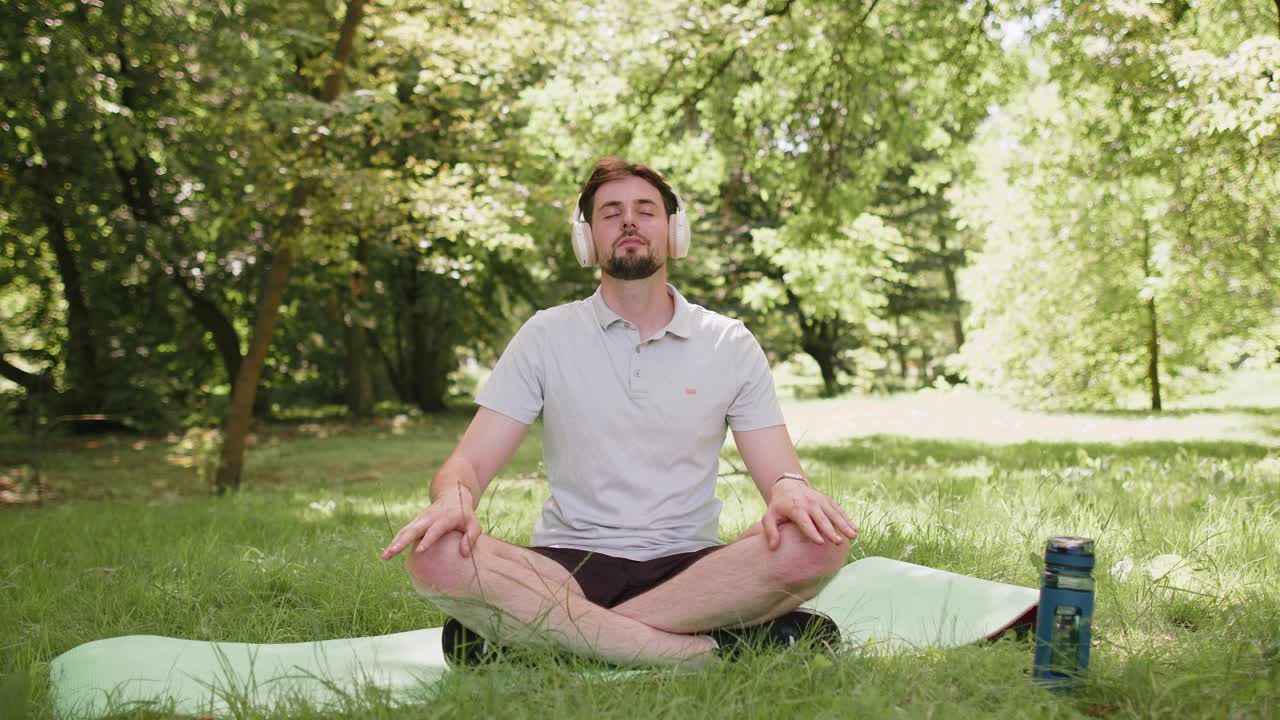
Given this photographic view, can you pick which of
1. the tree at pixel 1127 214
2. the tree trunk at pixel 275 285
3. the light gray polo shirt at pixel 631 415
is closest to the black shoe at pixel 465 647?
the light gray polo shirt at pixel 631 415

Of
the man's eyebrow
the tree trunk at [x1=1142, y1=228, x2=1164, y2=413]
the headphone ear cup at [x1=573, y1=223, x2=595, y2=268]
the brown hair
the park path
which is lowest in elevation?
the park path

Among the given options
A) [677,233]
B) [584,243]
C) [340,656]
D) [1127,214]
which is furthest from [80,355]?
[1127,214]

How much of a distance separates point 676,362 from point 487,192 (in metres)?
6.62

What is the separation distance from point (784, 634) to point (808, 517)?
0.50m

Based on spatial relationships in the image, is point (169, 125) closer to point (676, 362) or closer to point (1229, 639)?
point (676, 362)

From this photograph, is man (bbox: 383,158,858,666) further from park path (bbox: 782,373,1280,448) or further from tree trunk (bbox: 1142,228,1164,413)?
tree trunk (bbox: 1142,228,1164,413)

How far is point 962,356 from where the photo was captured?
72.9 ft

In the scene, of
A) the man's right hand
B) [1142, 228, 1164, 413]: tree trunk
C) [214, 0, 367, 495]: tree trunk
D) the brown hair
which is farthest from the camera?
[1142, 228, 1164, 413]: tree trunk

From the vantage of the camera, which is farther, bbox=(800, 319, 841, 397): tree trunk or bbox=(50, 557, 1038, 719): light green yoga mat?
bbox=(800, 319, 841, 397): tree trunk

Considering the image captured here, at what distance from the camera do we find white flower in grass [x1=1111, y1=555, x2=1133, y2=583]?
340 cm

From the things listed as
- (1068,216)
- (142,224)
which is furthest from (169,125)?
(1068,216)

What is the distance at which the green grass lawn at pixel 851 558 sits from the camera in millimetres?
2320

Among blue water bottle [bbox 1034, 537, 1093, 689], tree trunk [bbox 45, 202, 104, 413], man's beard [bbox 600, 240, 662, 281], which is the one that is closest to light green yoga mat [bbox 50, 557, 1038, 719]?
blue water bottle [bbox 1034, 537, 1093, 689]

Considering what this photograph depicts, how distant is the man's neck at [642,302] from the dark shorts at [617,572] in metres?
0.75
